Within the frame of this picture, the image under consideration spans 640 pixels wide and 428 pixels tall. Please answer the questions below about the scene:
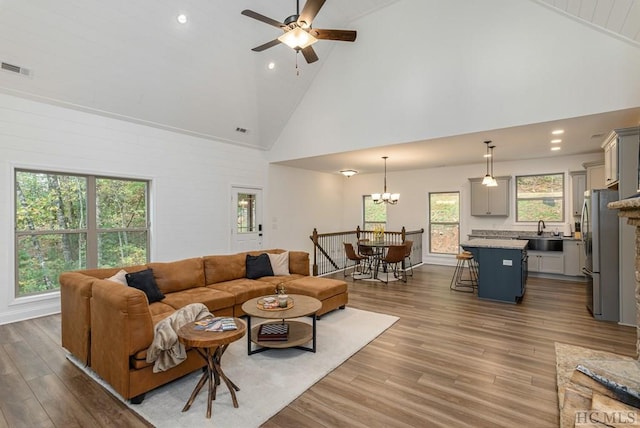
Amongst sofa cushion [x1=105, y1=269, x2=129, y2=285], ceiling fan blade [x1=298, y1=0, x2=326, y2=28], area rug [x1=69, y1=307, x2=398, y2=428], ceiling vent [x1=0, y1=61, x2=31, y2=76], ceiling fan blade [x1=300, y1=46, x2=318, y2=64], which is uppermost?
ceiling fan blade [x1=300, y1=46, x2=318, y2=64]

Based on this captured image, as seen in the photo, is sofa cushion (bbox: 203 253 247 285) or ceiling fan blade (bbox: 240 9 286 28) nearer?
ceiling fan blade (bbox: 240 9 286 28)

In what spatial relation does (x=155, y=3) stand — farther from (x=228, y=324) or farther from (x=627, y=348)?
(x=627, y=348)

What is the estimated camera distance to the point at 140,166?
18.4 ft

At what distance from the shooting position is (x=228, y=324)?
2.65 meters

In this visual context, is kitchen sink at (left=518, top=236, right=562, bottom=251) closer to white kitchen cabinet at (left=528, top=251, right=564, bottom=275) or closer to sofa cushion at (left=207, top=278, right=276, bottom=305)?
white kitchen cabinet at (left=528, top=251, right=564, bottom=275)

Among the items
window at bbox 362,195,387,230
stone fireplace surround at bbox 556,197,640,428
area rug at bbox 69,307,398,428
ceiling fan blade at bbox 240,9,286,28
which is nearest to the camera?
stone fireplace surround at bbox 556,197,640,428

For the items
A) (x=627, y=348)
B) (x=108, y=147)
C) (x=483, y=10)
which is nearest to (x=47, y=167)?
(x=108, y=147)

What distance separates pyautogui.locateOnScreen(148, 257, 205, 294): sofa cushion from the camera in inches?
160

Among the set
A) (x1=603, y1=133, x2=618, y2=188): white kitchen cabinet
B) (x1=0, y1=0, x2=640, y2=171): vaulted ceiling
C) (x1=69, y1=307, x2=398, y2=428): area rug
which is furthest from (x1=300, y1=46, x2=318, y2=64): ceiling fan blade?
(x1=603, y1=133, x2=618, y2=188): white kitchen cabinet

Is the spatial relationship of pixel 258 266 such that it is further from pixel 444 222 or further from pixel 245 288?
pixel 444 222

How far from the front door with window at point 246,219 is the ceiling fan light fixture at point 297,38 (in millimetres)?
4340

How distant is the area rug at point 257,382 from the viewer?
2.33 meters

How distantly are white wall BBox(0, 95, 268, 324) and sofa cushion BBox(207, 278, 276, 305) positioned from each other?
6.86 ft

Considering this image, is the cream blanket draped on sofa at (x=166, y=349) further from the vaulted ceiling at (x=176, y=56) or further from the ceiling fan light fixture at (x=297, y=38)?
the vaulted ceiling at (x=176, y=56)
